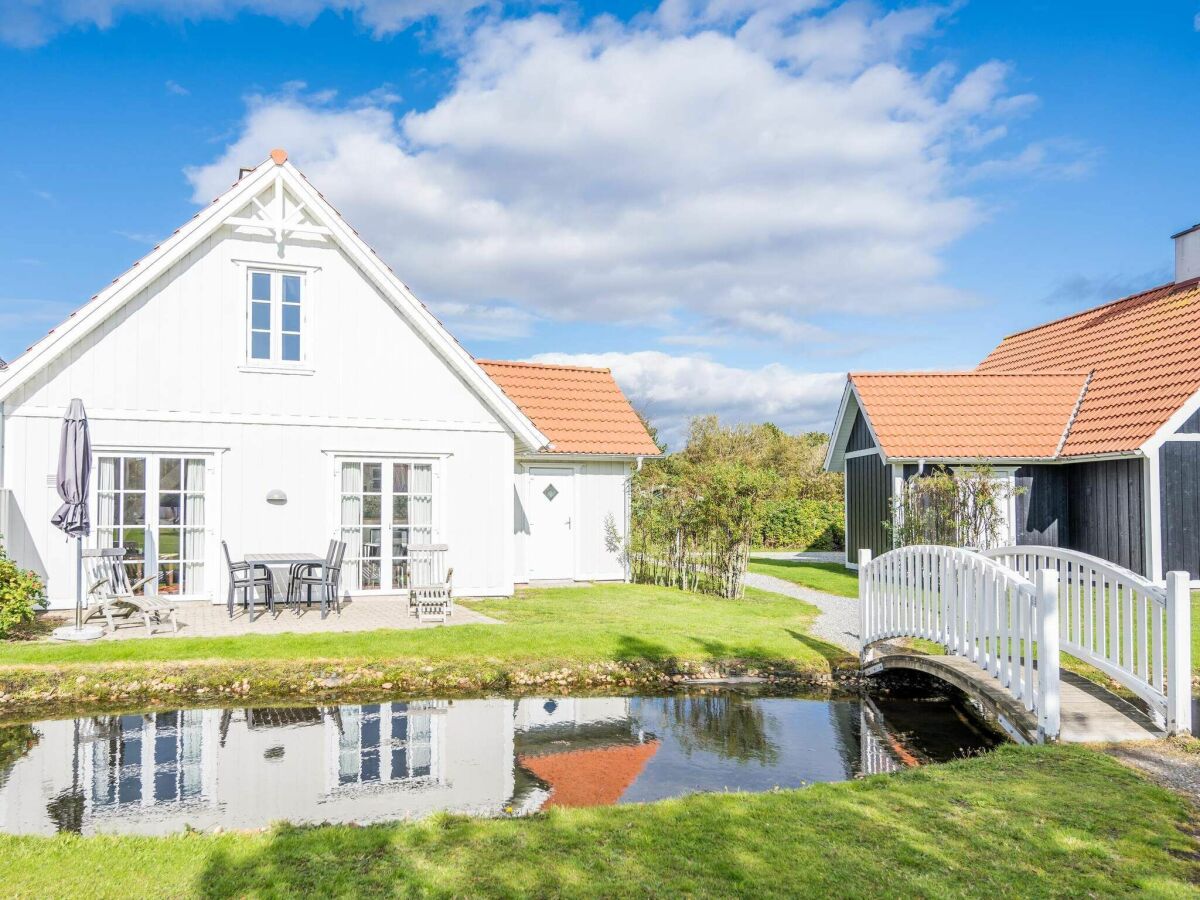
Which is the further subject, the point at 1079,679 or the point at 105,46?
the point at 105,46

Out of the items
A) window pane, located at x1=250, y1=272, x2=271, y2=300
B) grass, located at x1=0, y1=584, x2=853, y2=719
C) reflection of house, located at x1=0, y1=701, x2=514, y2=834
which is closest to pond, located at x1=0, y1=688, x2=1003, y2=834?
reflection of house, located at x1=0, y1=701, x2=514, y2=834

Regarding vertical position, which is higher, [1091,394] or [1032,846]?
[1091,394]

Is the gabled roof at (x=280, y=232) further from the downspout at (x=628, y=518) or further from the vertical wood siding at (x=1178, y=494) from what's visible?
the vertical wood siding at (x=1178, y=494)

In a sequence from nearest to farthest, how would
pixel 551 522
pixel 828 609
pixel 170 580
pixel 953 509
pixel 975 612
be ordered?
pixel 975 612 → pixel 170 580 → pixel 828 609 → pixel 953 509 → pixel 551 522

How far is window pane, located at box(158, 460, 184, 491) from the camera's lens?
1373 cm

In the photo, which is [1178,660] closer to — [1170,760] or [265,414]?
[1170,760]

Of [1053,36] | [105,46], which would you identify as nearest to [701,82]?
[1053,36]

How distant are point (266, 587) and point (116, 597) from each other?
2374 mm

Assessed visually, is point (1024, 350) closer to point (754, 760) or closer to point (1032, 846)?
point (754, 760)

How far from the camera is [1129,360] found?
19.6 metres

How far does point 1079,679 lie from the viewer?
8.70 metres

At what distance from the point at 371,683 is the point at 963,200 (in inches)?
611

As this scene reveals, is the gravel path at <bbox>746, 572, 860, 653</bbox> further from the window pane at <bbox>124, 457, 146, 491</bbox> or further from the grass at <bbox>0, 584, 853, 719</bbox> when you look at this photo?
the window pane at <bbox>124, 457, 146, 491</bbox>

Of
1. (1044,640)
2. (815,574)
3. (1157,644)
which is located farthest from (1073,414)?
(1044,640)
